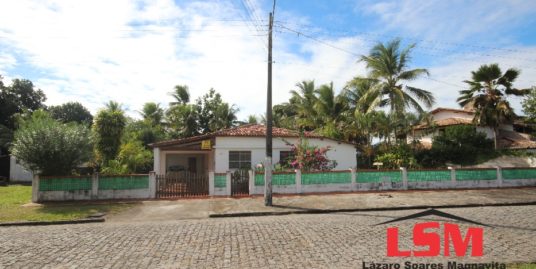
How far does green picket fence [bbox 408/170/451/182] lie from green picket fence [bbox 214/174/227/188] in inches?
335

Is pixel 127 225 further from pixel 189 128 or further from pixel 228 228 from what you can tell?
pixel 189 128

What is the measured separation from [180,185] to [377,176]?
28.7 ft

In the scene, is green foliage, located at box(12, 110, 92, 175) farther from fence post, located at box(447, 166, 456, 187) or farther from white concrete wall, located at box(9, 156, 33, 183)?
fence post, located at box(447, 166, 456, 187)

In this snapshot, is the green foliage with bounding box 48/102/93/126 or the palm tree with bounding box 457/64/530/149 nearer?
the palm tree with bounding box 457/64/530/149

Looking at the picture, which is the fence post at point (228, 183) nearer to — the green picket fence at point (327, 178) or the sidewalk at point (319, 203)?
the sidewalk at point (319, 203)

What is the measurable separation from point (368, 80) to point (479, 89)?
7.81m

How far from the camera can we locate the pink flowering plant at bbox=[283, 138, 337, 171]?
16859 millimetres

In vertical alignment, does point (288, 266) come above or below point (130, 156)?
below

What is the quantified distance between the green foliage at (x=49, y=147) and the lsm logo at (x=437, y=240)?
12.2m

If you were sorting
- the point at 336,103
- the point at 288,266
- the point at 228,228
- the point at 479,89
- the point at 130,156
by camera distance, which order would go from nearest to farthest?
the point at 288,266 → the point at 228,228 → the point at 130,156 → the point at 479,89 → the point at 336,103

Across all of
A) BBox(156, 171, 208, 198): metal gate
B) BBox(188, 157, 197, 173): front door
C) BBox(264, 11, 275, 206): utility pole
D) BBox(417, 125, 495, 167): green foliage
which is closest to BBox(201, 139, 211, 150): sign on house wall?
BBox(156, 171, 208, 198): metal gate

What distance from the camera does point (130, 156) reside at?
1955 cm

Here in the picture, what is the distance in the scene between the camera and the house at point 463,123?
26094 mm

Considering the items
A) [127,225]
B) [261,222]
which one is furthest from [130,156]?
[261,222]
